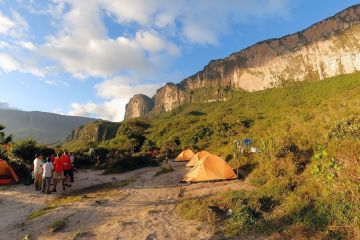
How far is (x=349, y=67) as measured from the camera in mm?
152500

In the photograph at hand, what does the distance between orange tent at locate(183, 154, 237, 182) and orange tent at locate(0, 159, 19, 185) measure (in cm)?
934

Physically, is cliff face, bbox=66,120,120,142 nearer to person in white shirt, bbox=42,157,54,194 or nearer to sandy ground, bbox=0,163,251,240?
person in white shirt, bbox=42,157,54,194

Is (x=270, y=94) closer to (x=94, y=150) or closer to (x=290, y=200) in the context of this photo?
(x=94, y=150)

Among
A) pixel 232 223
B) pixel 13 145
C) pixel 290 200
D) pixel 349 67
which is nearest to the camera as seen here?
pixel 232 223

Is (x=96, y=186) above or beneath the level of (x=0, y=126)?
beneath

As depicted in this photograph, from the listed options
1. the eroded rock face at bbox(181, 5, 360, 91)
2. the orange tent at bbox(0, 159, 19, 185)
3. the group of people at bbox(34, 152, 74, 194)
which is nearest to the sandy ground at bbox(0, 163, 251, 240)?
the group of people at bbox(34, 152, 74, 194)

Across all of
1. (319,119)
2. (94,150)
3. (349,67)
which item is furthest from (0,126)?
(349,67)

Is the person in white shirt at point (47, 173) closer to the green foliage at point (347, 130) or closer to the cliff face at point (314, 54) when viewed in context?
the green foliage at point (347, 130)

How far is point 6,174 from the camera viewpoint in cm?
1831

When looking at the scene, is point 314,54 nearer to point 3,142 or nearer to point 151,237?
point 3,142

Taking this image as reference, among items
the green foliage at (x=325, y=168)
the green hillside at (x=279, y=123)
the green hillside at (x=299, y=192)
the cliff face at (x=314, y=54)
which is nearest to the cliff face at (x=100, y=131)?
the green hillside at (x=279, y=123)

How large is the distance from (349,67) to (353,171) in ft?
532

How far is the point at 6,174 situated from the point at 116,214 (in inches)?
396

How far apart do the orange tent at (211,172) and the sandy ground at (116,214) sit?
53 centimetres
